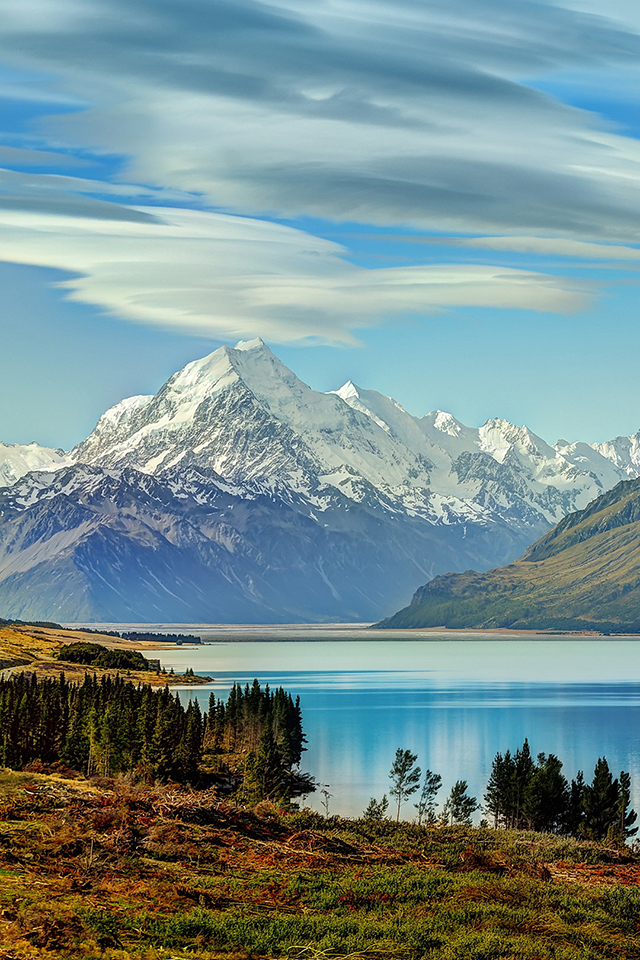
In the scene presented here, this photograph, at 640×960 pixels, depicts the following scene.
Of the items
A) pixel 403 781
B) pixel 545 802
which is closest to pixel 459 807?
pixel 545 802

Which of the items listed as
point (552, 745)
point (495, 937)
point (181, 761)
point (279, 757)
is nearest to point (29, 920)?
point (495, 937)

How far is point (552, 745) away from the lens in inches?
6112

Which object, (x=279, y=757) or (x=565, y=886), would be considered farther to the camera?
(x=279, y=757)

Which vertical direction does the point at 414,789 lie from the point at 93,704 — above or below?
below

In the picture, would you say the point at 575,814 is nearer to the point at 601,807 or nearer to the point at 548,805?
the point at 548,805

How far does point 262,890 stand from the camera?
35000 mm

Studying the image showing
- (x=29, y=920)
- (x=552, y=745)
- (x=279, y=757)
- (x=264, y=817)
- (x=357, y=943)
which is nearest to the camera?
(x=29, y=920)

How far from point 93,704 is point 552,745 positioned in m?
74.7

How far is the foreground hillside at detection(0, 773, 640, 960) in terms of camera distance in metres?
28.5

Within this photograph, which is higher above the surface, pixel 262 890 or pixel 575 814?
pixel 262 890

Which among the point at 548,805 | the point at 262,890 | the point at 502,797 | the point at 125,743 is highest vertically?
the point at 125,743

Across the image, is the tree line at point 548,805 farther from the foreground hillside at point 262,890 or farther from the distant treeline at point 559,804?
the foreground hillside at point 262,890

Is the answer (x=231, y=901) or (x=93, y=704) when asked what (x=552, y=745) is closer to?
(x=93, y=704)

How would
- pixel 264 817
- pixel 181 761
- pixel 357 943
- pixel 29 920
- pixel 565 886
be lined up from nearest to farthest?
pixel 29 920
pixel 357 943
pixel 565 886
pixel 264 817
pixel 181 761
